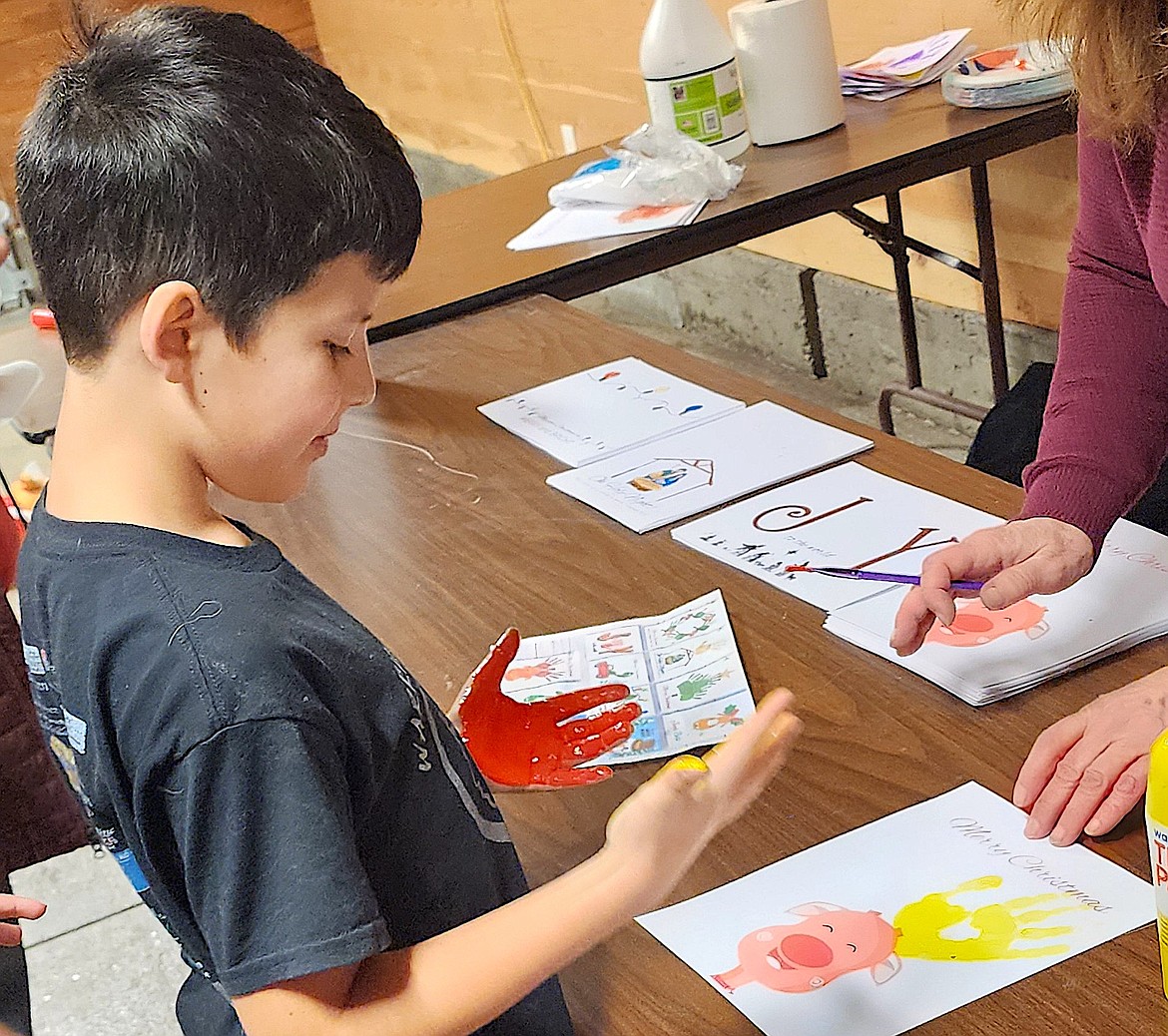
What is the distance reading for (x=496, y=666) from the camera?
3.59 ft

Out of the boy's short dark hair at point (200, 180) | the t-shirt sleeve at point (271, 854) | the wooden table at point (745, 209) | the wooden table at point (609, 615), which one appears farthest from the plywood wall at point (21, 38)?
the t-shirt sleeve at point (271, 854)

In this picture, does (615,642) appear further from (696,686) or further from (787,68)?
(787,68)

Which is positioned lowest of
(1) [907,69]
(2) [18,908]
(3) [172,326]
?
(2) [18,908]

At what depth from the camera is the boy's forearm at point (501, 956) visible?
0.72m

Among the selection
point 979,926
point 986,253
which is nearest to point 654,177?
point 986,253

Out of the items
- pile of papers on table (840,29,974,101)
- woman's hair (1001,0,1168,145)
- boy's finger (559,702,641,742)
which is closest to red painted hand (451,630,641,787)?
boy's finger (559,702,641,742)

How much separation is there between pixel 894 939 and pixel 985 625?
0.36m

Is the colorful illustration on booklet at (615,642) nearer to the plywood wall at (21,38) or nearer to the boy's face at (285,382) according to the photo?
the boy's face at (285,382)

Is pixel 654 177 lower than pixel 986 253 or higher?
higher

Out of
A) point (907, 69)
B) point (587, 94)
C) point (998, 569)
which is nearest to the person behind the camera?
point (998, 569)

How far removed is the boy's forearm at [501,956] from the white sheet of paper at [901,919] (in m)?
0.16

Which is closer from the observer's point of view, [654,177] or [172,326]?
[172,326]

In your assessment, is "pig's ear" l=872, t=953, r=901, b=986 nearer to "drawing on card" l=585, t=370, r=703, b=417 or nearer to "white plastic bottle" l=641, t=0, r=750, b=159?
"drawing on card" l=585, t=370, r=703, b=417

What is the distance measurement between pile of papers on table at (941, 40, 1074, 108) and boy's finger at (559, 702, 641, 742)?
1.45m
